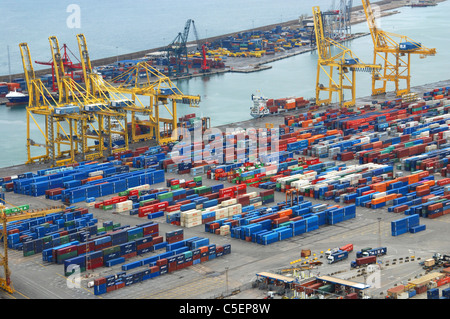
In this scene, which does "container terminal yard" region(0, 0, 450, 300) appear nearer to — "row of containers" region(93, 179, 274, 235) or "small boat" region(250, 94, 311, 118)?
"row of containers" region(93, 179, 274, 235)

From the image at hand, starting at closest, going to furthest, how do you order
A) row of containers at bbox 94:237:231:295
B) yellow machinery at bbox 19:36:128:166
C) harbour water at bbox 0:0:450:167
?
row of containers at bbox 94:237:231:295
yellow machinery at bbox 19:36:128:166
harbour water at bbox 0:0:450:167

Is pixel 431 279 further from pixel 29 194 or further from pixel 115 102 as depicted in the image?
pixel 115 102

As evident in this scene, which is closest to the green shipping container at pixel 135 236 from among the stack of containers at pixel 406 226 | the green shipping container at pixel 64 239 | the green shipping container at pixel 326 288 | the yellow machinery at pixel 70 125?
the green shipping container at pixel 64 239

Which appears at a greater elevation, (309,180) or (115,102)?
(115,102)

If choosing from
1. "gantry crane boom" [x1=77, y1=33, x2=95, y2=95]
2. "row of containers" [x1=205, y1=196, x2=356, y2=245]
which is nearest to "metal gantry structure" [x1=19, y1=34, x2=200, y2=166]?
"gantry crane boom" [x1=77, y1=33, x2=95, y2=95]

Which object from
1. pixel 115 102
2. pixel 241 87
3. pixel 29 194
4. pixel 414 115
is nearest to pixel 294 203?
→ pixel 29 194

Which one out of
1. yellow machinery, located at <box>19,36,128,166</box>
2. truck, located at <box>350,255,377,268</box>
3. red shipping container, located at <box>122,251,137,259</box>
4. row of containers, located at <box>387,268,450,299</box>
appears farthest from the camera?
yellow machinery, located at <box>19,36,128,166</box>
